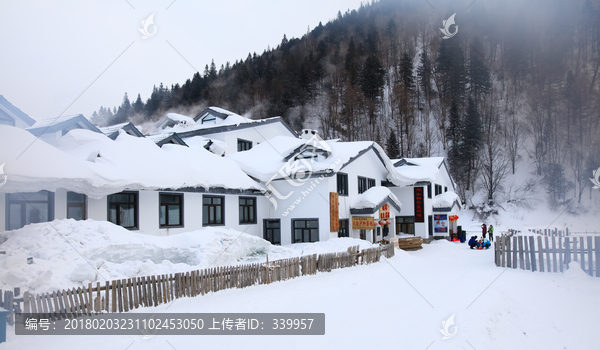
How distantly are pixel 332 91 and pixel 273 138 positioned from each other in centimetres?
4381

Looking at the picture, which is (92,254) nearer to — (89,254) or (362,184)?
(89,254)

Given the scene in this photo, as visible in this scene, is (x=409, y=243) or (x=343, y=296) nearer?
(x=343, y=296)

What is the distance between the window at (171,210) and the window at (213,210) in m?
1.73

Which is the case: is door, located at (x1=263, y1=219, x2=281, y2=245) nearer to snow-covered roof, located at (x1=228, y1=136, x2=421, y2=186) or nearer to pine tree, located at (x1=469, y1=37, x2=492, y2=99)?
snow-covered roof, located at (x1=228, y1=136, x2=421, y2=186)

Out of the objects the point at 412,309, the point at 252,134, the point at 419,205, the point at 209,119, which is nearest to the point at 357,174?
the point at 419,205

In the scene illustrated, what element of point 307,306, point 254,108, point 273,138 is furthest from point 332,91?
point 307,306

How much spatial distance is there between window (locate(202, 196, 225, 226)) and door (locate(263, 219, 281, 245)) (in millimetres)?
3957

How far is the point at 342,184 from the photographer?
83.5 feet

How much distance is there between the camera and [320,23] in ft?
368

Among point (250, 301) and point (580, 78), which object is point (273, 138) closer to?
point (250, 301)

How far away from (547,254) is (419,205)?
53.8ft

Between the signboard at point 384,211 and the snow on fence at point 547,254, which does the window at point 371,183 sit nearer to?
the signboard at point 384,211

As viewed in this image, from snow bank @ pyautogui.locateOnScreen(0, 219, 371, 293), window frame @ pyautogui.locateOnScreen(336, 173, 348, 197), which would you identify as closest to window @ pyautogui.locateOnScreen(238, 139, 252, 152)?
window frame @ pyautogui.locateOnScreen(336, 173, 348, 197)

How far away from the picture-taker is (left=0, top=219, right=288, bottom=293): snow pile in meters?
9.91
